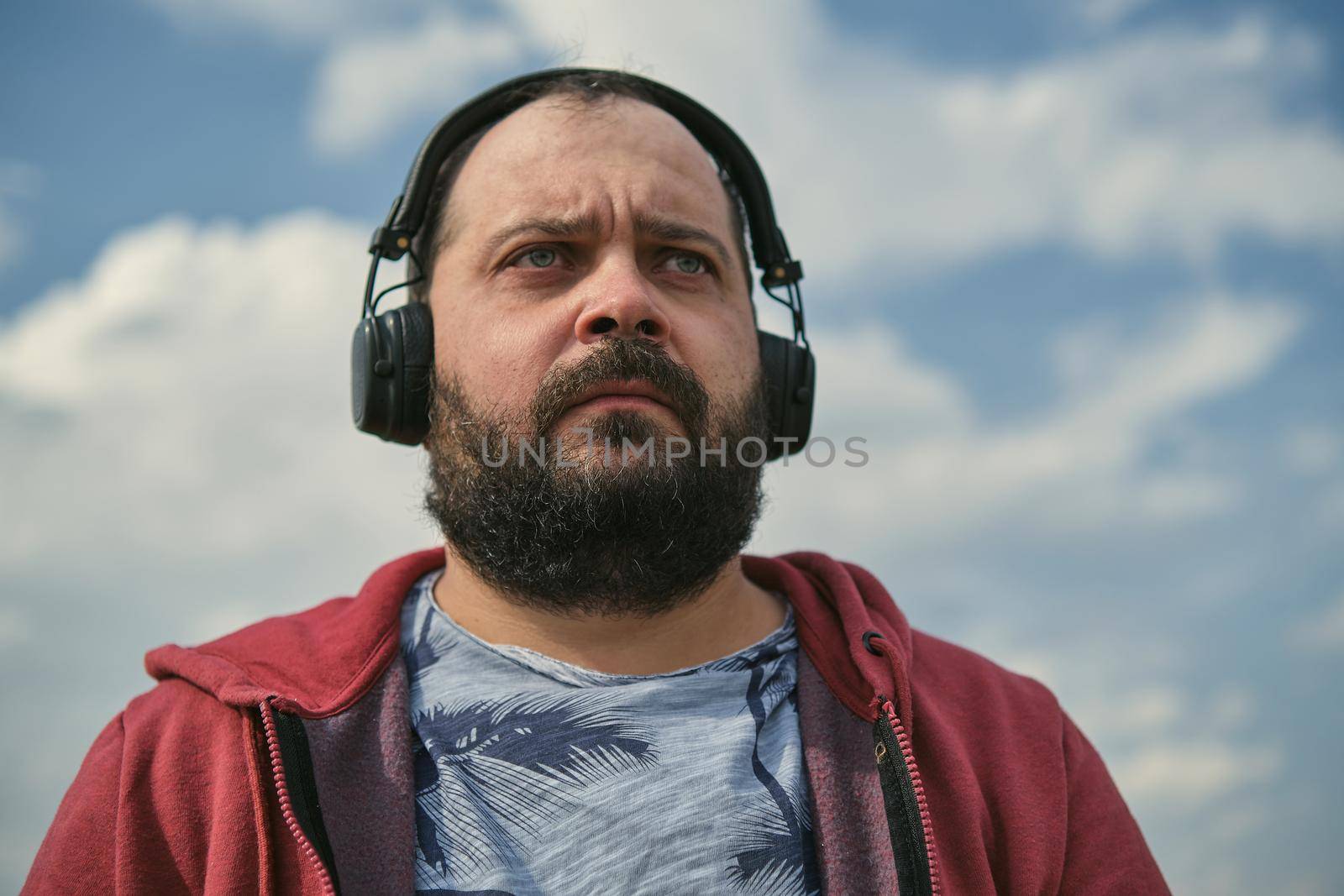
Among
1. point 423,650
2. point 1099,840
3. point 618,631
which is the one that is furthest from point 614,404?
point 1099,840

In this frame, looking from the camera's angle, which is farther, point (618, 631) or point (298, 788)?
point (618, 631)

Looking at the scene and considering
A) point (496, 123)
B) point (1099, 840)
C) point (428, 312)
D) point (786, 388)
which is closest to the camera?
point (1099, 840)

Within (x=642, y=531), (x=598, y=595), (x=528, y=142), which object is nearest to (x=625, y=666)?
(x=598, y=595)

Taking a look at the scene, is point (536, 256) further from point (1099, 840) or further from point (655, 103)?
point (1099, 840)

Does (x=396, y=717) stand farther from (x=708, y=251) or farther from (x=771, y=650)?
(x=708, y=251)

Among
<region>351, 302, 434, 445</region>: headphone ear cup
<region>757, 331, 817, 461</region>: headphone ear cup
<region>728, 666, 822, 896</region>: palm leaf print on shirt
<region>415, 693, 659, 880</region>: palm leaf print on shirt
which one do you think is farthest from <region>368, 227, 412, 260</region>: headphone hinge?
<region>728, 666, 822, 896</region>: palm leaf print on shirt

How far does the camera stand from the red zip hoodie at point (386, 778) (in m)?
2.02

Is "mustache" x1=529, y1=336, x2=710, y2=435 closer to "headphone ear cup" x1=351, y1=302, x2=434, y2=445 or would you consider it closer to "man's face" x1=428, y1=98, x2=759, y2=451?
"man's face" x1=428, y1=98, x2=759, y2=451

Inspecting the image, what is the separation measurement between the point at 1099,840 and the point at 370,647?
1971mm

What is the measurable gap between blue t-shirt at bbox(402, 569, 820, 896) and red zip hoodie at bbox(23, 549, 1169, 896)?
0.19ft

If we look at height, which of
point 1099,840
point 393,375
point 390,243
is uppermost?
point 390,243

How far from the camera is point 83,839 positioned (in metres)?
2.06

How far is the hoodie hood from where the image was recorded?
89.5 inches

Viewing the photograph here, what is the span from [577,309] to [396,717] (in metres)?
1.18
